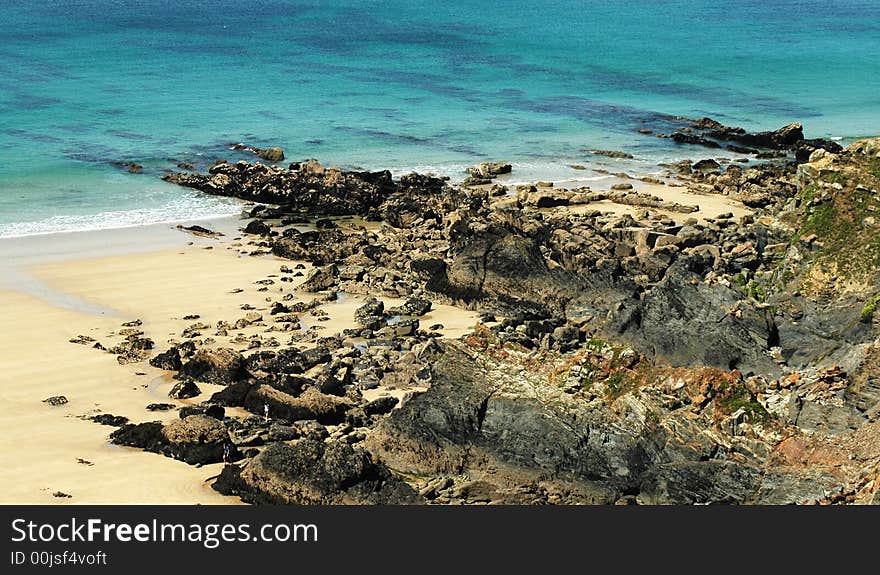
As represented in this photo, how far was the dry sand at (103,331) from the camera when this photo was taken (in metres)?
15.5

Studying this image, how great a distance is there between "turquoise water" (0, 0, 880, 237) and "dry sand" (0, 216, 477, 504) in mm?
3551

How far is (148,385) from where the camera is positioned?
19.6 meters

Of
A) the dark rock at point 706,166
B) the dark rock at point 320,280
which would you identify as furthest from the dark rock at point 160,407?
the dark rock at point 706,166

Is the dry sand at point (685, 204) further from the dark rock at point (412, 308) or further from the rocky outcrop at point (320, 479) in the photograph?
the rocky outcrop at point (320, 479)

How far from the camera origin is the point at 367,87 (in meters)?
57.4

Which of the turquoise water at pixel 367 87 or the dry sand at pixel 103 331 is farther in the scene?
the turquoise water at pixel 367 87

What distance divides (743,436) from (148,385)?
10.3 meters

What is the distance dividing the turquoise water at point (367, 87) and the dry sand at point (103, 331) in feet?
11.7

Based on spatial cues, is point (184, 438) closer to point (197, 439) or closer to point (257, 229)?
point (197, 439)

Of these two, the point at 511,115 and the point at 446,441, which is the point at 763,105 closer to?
the point at 511,115

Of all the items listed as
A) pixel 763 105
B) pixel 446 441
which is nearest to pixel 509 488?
pixel 446 441

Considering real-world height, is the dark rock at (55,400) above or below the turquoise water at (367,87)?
below

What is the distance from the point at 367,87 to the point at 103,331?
3654 centimetres

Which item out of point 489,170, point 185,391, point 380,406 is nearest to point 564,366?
point 380,406
